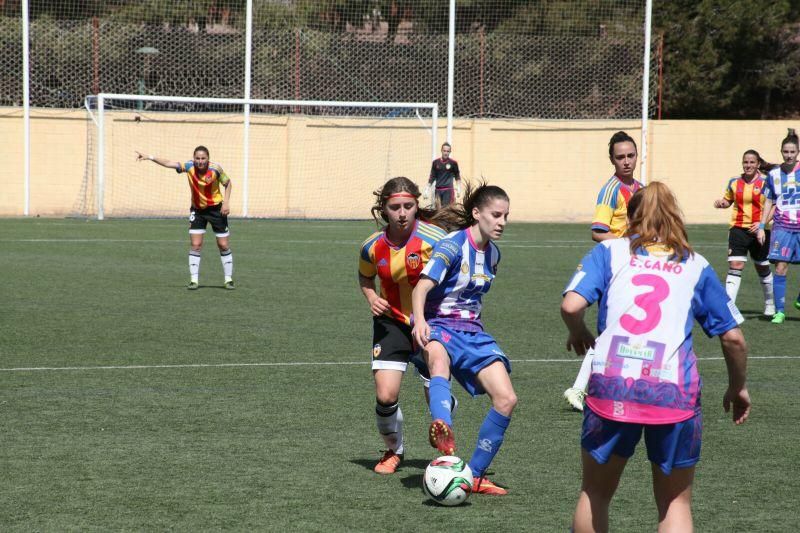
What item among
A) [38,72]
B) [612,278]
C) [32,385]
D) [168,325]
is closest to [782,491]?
[612,278]

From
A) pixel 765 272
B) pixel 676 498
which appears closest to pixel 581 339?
pixel 676 498

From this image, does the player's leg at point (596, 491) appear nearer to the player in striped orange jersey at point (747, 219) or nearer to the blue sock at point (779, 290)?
the blue sock at point (779, 290)

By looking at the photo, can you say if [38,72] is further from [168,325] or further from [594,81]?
[168,325]

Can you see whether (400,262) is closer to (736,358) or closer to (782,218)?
(736,358)

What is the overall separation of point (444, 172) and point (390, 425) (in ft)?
66.3

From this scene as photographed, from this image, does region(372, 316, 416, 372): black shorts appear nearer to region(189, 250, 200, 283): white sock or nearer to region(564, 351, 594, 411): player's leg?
region(564, 351, 594, 411): player's leg

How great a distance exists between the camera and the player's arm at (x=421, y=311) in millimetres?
5555

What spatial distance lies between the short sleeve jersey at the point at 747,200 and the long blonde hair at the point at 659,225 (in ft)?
33.0

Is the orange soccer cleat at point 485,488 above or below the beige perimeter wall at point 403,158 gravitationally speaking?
below

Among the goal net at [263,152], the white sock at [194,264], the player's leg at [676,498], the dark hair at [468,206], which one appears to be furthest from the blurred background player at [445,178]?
the player's leg at [676,498]

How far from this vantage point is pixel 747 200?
45.3ft

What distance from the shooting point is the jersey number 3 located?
159 inches

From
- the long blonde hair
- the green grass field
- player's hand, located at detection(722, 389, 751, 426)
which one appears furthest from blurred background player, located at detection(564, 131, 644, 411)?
the long blonde hair

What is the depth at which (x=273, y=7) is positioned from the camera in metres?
33.3
